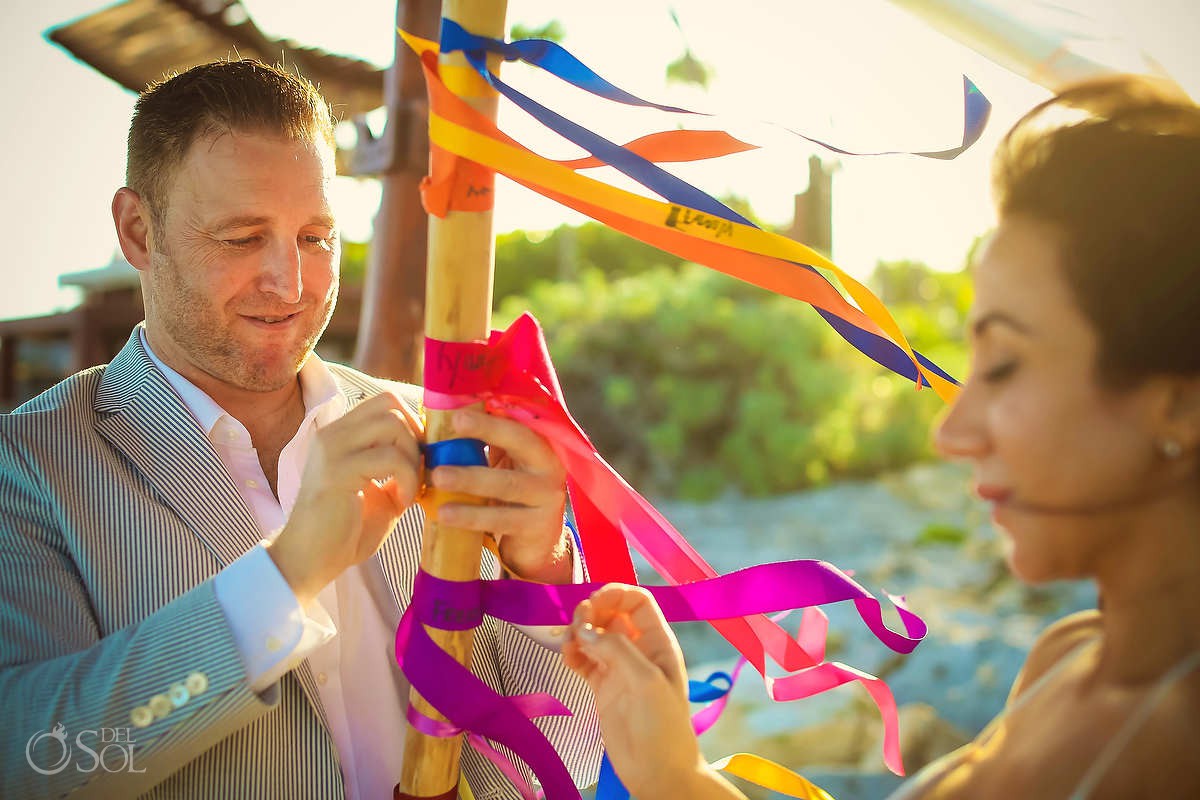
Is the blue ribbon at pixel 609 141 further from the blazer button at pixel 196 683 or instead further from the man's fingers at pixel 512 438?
the blazer button at pixel 196 683

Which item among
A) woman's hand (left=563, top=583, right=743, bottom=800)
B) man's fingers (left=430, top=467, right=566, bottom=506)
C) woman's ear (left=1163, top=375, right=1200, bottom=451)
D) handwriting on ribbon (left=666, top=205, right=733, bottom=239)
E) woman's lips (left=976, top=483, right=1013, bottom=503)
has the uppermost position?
handwriting on ribbon (left=666, top=205, right=733, bottom=239)

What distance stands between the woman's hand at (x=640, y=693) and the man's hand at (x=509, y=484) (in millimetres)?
191

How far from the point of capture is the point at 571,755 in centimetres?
190

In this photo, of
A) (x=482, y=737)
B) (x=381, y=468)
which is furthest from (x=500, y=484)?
(x=482, y=737)

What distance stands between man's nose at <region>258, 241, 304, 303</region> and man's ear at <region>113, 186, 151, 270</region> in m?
0.30

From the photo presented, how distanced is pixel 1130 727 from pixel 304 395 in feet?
5.66

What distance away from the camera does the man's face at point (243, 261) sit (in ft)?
5.88

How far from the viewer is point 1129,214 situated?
0.77m

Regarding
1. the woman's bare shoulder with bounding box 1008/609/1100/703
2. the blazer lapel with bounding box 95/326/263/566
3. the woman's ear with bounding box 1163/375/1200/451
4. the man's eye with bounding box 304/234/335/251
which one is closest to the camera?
the woman's ear with bounding box 1163/375/1200/451

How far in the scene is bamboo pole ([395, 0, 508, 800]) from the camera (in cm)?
119

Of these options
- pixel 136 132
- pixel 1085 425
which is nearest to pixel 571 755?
pixel 1085 425

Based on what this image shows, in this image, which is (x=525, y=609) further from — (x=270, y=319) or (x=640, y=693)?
(x=270, y=319)

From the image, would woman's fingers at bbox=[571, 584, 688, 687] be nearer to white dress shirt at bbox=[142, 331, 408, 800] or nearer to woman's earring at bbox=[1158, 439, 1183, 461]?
woman's earring at bbox=[1158, 439, 1183, 461]

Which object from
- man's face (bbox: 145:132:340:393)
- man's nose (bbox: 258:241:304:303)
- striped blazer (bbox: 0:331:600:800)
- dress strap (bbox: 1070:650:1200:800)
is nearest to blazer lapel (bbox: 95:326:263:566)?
striped blazer (bbox: 0:331:600:800)
